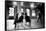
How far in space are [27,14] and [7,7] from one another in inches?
21.6

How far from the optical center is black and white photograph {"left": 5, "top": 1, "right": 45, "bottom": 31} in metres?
1.43

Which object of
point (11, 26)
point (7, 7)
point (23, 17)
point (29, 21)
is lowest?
point (11, 26)

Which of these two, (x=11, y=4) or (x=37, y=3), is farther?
(x=37, y=3)

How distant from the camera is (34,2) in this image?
60.5 inches

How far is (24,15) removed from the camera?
149 centimetres

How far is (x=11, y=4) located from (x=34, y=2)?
2.05ft

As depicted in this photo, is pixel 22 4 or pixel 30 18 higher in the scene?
pixel 22 4

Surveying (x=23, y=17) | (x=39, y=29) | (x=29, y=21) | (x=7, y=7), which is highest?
(x=7, y=7)

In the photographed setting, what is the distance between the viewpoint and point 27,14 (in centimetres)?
150

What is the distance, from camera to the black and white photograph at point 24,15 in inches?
56.2

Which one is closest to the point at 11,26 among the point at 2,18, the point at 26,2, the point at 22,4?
the point at 2,18

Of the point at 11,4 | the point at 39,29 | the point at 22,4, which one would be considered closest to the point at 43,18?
the point at 39,29

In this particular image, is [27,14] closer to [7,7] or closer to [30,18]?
[30,18]

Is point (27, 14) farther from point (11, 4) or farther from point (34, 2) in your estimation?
point (11, 4)
